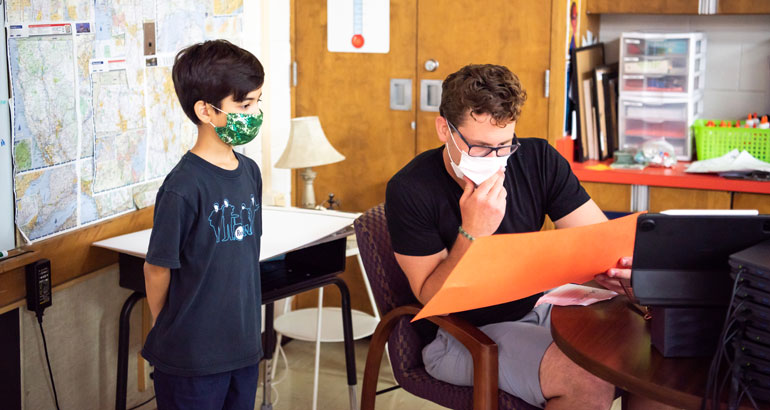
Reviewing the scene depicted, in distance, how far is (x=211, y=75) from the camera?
187 cm

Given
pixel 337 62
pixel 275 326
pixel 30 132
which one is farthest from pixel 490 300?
pixel 337 62

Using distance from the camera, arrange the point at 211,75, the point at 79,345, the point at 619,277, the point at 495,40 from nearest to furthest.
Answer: the point at 619,277 < the point at 211,75 < the point at 79,345 < the point at 495,40

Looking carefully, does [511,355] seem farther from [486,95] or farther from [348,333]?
[348,333]

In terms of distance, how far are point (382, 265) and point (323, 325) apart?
3.71 ft

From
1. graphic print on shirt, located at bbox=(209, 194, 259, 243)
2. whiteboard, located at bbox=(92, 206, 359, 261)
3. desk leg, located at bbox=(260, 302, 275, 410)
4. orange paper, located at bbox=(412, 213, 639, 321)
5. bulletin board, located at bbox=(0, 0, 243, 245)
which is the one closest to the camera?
orange paper, located at bbox=(412, 213, 639, 321)

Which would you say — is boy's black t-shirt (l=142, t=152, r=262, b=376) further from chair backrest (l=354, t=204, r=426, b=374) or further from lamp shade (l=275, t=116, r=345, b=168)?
lamp shade (l=275, t=116, r=345, b=168)

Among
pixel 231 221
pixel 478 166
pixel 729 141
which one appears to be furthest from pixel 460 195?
pixel 729 141

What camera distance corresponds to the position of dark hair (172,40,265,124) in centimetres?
188

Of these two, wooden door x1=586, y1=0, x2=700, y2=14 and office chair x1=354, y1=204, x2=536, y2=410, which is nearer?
office chair x1=354, y1=204, x2=536, y2=410

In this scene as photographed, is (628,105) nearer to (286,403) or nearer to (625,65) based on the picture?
(625,65)

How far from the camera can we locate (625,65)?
345 centimetres

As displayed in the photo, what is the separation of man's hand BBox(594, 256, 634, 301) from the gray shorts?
0.62 ft

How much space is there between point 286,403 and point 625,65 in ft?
6.50

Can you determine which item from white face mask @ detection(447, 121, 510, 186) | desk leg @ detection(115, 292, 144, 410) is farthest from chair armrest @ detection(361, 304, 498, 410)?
desk leg @ detection(115, 292, 144, 410)
